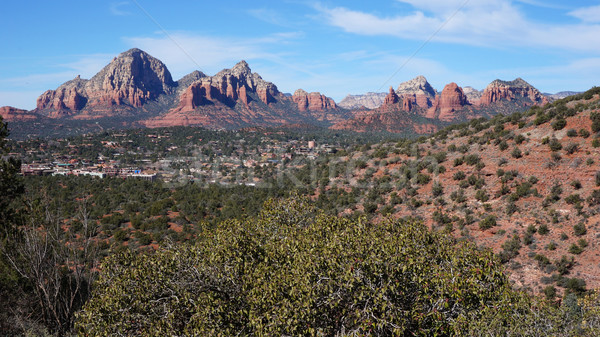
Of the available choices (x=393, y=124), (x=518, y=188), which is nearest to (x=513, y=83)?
(x=393, y=124)

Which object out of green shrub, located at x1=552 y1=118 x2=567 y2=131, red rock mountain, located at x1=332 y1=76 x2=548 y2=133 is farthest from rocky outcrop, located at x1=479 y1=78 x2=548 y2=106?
green shrub, located at x1=552 y1=118 x2=567 y2=131

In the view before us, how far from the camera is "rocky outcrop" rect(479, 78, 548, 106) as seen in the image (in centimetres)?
17062

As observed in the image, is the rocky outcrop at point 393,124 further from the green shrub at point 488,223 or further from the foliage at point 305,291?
the foliage at point 305,291

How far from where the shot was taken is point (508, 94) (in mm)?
172625

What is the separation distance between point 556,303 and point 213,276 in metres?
17.5

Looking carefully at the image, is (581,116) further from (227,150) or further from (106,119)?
(106,119)

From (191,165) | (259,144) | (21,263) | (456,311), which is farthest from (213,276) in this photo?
(259,144)

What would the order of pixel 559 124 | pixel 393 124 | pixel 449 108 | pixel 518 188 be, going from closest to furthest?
pixel 518 188
pixel 559 124
pixel 393 124
pixel 449 108

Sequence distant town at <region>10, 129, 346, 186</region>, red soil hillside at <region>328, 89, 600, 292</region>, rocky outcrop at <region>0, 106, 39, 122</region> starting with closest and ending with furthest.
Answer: red soil hillside at <region>328, 89, 600, 292</region> → distant town at <region>10, 129, 346, 186</region> → rocky outcrop at <region>0, 106, 39, 122</region>

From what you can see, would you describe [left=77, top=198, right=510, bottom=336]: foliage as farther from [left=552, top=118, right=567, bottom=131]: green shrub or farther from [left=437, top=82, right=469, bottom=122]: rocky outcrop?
[left=437, top=82, right=469, bottom=122]: rocky outcrop

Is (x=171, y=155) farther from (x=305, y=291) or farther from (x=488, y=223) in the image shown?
(x=305, y=291)

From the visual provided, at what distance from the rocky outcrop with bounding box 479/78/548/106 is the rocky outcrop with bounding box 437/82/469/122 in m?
10.1

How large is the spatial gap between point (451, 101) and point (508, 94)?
28473 millimetres

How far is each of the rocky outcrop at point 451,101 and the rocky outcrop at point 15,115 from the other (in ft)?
678
